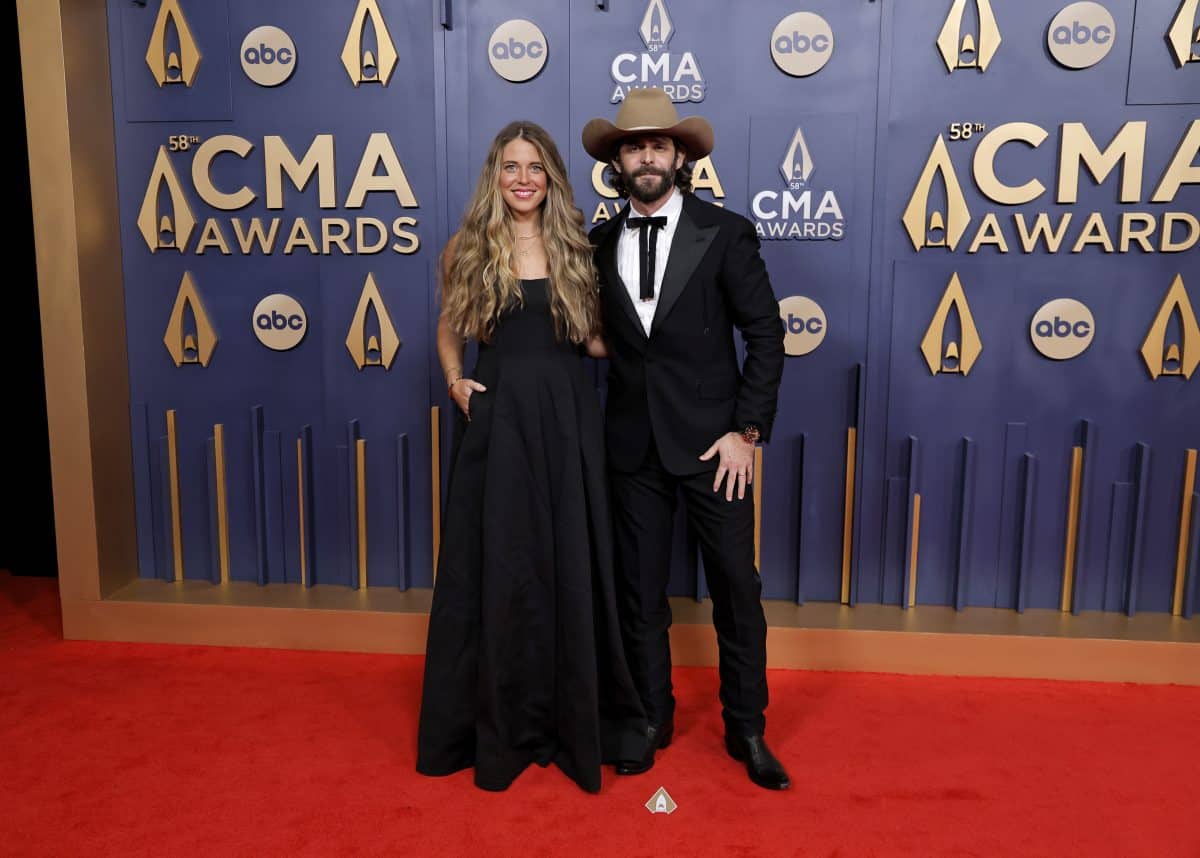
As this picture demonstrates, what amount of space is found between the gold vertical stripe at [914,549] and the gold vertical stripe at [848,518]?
0.21 m

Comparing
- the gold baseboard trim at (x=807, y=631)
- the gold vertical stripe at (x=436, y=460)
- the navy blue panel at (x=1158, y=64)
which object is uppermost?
the navy blue panel at (x=1158, y=64)

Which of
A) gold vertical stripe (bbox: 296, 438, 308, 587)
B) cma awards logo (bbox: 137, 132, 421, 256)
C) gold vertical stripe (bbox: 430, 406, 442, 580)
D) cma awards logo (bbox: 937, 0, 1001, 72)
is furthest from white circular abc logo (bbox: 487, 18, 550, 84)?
gold vertical stripe (bbox: 296, 438, 308, 587)

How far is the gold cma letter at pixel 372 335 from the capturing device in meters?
3.30

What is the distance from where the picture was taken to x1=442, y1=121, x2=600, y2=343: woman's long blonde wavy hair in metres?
2.26

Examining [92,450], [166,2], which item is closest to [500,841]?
[92,450]

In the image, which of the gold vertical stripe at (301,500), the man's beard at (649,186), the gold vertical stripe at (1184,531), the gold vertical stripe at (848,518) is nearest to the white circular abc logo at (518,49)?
the man's beard at (649,186)

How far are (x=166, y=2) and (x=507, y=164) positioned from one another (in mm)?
1869

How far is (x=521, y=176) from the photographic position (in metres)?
2.26

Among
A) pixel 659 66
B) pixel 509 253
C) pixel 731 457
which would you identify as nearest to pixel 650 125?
pixel 509 253

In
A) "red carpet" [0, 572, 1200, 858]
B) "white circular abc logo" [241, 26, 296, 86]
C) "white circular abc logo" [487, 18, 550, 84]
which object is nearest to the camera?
"red carpet" [0, 572, 1200, 858]

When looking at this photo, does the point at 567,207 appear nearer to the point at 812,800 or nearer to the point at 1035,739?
the point at 812,800

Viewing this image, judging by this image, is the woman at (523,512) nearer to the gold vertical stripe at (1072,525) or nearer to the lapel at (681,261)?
the lapel at (681,261)

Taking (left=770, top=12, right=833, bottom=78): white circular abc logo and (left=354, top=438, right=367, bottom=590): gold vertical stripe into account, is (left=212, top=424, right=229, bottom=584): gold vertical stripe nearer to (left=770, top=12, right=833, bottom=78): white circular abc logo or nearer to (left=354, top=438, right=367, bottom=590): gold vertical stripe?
(left=354, top=438, right=367, bottom=590): gold vertical stripe

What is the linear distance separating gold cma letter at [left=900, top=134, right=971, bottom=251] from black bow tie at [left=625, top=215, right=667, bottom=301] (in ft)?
3.93
